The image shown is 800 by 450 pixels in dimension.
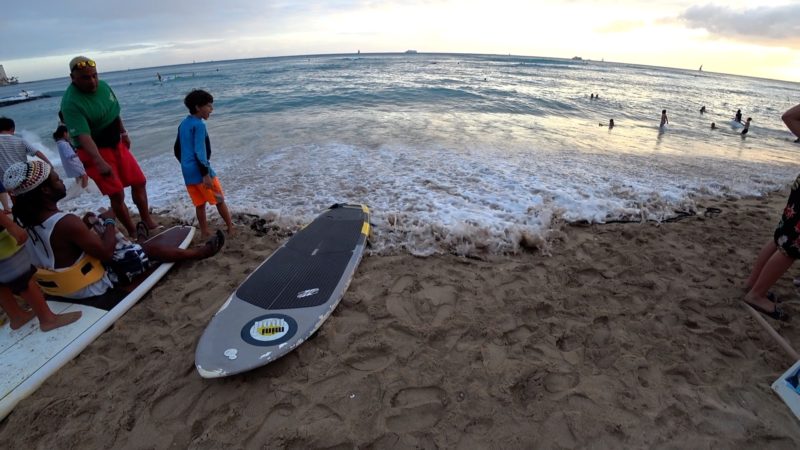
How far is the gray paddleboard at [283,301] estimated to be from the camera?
109 inches

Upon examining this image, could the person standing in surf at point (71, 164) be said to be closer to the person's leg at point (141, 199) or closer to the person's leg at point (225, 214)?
the person's leg at point (141, 199)

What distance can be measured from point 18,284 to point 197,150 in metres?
2.02

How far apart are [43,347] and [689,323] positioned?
5718mm

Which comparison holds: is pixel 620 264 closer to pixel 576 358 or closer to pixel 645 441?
pixel 576 358

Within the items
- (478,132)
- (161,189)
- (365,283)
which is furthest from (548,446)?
(478,132)

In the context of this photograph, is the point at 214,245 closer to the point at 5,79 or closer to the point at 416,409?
the point at 416,409

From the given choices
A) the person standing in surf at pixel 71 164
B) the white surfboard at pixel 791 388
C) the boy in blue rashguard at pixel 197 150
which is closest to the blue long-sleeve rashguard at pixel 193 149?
the boy in blue rashguard at pixel 197 150

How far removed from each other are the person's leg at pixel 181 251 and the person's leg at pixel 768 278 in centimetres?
588

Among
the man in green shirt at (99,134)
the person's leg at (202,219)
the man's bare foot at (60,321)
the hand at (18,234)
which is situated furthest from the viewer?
the person's leg at (202,219)

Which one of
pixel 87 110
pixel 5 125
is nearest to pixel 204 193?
pixel 87 110

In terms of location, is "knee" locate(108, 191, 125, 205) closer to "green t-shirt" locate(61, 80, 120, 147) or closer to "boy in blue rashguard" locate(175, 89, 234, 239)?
"green t-shirt" locate(61, 80, 120, 147)

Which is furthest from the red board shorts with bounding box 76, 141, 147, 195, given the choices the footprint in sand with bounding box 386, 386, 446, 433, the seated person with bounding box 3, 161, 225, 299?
the footprint in sand with bounding box 386, 386, 446, 433

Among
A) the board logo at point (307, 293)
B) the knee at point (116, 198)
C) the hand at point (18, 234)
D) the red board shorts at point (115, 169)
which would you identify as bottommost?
the board logo at point (307, 293)

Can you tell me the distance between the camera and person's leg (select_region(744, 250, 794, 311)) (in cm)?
318
